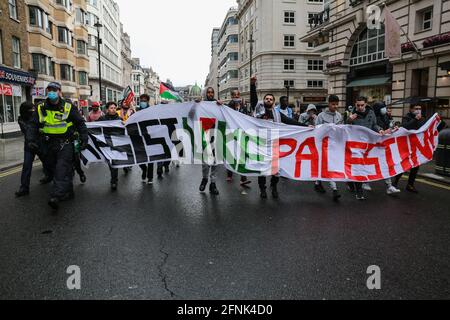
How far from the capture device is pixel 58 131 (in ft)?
20.4

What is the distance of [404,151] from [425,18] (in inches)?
587

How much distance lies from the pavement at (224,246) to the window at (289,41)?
152 feet

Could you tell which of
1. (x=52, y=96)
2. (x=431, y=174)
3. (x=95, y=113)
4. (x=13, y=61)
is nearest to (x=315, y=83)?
(x=13, y=61)

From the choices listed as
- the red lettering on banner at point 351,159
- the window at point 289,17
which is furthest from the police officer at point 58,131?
the window at point 289,17

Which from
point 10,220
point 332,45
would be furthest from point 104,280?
point 332,45

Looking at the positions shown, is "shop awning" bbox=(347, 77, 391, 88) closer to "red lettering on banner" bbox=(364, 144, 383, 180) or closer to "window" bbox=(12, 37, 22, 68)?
"red lettering on banner" bbox=(364, 144, 383, 180)

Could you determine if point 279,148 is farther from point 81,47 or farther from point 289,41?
point 289,41

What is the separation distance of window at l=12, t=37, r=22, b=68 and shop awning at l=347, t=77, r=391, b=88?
23.1 meters

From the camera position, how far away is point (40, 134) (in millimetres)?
6457

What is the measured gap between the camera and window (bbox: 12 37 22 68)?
23.2 meters

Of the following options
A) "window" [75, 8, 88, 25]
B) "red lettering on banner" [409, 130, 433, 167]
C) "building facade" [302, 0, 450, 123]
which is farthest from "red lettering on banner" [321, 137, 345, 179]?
"window" [75, 8, 88, 25]

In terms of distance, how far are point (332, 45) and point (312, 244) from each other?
26058 millimetres

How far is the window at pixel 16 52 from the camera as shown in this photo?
23250 millimetres

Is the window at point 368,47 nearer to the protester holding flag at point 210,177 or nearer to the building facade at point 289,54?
the protester holding flag at point 210,177
